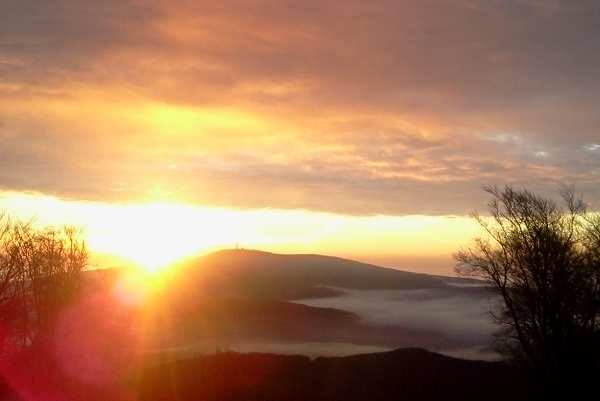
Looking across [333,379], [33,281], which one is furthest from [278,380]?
[33,281]

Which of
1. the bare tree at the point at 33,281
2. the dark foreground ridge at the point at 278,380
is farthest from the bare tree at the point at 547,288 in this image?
the bare tree at the point at 33,281

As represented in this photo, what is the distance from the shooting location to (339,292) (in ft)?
383

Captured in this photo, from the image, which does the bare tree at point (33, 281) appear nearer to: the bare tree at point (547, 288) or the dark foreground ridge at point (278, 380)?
the dark foreground ridge at point (278, 380)

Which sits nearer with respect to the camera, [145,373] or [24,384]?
[24,384]

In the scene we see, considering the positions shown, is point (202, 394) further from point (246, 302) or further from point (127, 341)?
point (246, 302)

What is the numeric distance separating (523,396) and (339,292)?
8348cm

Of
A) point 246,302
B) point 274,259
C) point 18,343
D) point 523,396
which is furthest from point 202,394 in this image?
point 274,259

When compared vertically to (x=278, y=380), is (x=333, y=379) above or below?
below

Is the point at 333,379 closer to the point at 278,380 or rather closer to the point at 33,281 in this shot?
the point at 278,380

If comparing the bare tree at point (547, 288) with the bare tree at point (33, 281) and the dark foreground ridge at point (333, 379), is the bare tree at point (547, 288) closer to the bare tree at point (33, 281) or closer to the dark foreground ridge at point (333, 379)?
the dark foreground ridge at point (333, 379)

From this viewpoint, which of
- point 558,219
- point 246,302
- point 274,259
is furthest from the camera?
point 274,259

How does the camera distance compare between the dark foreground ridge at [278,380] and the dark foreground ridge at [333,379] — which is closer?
the dark foreground ridge at [278,380]

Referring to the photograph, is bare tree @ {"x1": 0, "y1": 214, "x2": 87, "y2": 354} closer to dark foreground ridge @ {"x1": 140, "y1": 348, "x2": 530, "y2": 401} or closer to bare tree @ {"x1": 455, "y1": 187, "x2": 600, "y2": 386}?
dark foreground ridge @ {"x1": 140, "y1": 348, "x2": 530, "y2": 401}

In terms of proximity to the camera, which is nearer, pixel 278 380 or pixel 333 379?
pixel 278 380
